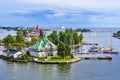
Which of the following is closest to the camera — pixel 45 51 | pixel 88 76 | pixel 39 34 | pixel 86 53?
pixel 88 76

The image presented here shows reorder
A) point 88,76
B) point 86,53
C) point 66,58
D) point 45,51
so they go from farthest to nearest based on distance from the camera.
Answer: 1. point 86,53
2. point 45,51
3. point 66,58
4. point 88,76

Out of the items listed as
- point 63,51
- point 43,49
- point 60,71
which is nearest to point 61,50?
point 63,51

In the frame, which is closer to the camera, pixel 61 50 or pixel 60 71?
pixel 60 71

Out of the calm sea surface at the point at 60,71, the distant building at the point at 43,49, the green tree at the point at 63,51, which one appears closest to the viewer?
the calm sea surface at the point at 60,71

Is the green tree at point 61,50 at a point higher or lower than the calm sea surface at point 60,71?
higher

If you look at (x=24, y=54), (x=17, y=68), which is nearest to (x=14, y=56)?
(x=24, y=54)

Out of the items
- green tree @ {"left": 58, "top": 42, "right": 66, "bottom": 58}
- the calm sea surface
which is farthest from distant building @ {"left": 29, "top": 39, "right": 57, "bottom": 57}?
the calm sea surface

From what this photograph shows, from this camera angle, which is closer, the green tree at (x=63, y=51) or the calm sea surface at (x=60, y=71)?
the calm sea surface at (x=60, y=71)

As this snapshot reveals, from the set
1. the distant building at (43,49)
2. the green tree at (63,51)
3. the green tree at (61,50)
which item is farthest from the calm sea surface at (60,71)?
the distant building at (43,49)

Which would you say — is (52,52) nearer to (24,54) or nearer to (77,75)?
(24,54)

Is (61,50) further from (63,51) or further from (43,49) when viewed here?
(43,49)

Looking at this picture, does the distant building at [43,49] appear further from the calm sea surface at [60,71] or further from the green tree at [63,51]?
the calm sea surface at [60,71]
